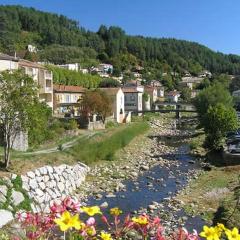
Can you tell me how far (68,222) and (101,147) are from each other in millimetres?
42368

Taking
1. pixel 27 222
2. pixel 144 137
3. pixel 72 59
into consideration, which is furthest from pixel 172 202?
pixel 72 59

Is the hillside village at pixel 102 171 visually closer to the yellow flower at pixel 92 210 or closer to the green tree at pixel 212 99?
the yellow flower at pixel 92 210

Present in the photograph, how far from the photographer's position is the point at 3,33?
6993 inches

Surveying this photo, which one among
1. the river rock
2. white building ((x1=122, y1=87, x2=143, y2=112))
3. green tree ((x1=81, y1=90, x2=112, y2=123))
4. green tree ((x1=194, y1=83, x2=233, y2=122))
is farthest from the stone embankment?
white building ((x1=122, y1=87, x2=143, y2=112))

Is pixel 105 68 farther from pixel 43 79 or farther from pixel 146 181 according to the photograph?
pixel 146 181

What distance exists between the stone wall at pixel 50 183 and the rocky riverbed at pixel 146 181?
904mm

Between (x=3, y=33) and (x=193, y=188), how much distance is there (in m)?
158

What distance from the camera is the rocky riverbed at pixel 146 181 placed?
26.7 meters

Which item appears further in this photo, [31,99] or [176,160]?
[176,160]

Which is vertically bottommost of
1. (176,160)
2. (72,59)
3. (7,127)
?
(176,160)

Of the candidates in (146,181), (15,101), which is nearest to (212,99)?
(146,181)

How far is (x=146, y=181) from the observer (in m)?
35.5

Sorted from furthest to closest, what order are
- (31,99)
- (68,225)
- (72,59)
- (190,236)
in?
(72,59) → (31,99) → (190,236) → (68,225)

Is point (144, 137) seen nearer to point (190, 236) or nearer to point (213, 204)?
point (213, 204)
